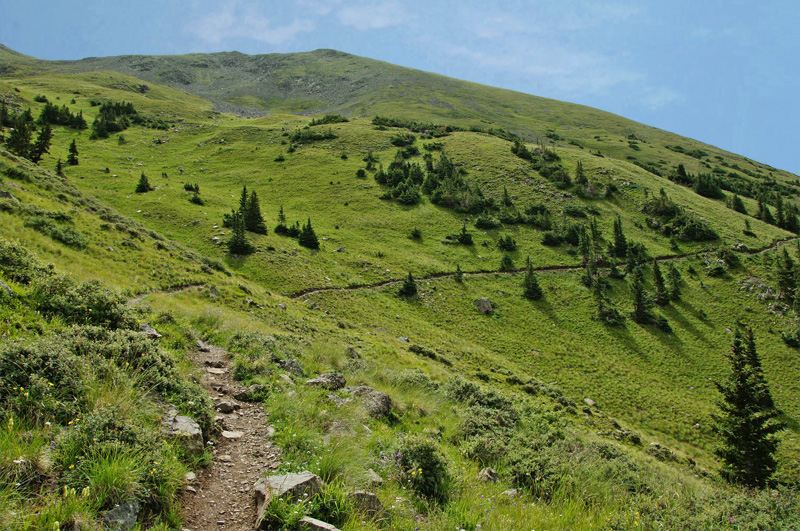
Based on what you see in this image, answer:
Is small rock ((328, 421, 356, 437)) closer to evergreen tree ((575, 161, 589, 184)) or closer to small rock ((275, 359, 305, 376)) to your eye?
small rock ((275, 359, 305, 376))

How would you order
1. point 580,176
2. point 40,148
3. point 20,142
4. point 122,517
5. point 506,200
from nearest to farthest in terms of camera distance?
1. point 122,517
2. point 20,142
3. point 40,148
4. point 506,200
5. point 580,176

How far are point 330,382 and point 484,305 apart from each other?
122 feet

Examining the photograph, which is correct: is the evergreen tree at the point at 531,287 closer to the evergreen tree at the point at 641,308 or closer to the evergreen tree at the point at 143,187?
the evergreen tree at the point at 641,308

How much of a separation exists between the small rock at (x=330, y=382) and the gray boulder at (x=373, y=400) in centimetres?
33

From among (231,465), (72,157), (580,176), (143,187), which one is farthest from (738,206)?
(72,157)

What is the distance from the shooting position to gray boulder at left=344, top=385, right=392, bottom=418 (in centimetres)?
983

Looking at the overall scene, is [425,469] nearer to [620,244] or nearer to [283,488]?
[283,488]

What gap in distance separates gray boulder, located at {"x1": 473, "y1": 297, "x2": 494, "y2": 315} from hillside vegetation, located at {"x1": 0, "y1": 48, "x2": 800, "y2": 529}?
0.35 meters

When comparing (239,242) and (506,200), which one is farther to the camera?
(506,200)

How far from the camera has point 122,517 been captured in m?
4.10

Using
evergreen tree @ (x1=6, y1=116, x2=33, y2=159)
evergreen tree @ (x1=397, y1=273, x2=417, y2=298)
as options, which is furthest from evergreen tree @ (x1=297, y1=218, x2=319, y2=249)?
evergreen tree @ (x1=6, y1=116, x2=33, y2=159)

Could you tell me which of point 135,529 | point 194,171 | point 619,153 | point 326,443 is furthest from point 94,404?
point 619,153

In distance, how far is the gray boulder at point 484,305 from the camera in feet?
149

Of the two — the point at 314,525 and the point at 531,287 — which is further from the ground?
the point at 314,525
